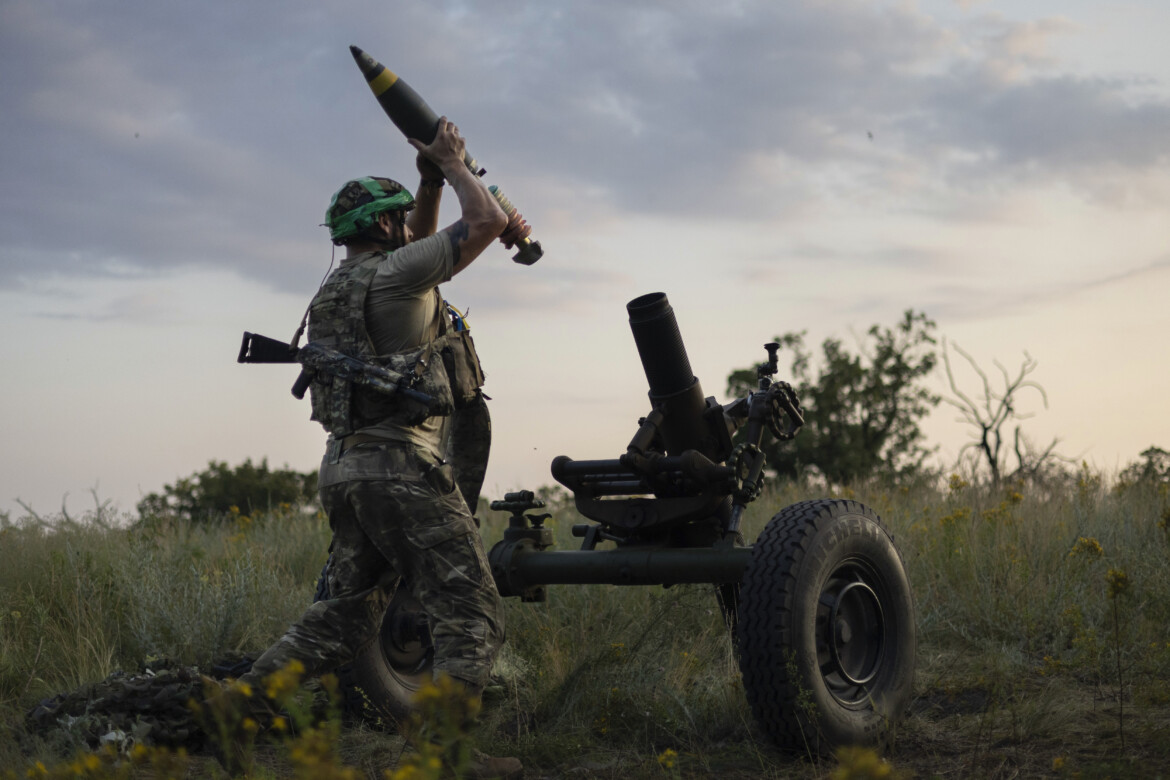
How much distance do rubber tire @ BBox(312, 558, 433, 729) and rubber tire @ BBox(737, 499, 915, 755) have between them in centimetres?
167

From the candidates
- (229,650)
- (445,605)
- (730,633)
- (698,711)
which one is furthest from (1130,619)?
(229,650)

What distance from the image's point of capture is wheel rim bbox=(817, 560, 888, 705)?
4742 millimetres

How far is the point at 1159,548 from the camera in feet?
27.5

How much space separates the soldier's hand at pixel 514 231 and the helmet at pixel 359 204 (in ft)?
1.71

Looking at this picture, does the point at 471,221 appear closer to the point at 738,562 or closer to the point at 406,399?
the point at 406,399

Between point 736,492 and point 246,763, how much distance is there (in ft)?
8.55

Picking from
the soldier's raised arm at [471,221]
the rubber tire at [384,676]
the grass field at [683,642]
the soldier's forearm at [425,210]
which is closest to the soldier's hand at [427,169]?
the soldier's forearm at [425,210]

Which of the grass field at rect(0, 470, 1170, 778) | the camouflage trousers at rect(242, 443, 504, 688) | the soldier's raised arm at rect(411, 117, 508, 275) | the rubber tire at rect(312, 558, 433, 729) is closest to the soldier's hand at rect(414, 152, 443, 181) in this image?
the soldier's raised arm at rect(411, 117, 508, 275)

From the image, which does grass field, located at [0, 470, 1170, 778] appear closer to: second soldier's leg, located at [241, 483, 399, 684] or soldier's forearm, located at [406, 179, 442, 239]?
second soldier's leg, located at [241, 483, 399, 684]

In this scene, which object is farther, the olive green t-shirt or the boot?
the olive green t-shirt

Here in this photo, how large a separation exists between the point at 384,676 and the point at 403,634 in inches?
8.8

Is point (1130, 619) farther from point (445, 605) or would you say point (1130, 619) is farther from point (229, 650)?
point (229, 650)

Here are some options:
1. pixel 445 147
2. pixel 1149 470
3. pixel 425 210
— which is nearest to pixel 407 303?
pixel 445 147

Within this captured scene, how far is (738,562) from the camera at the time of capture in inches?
188
